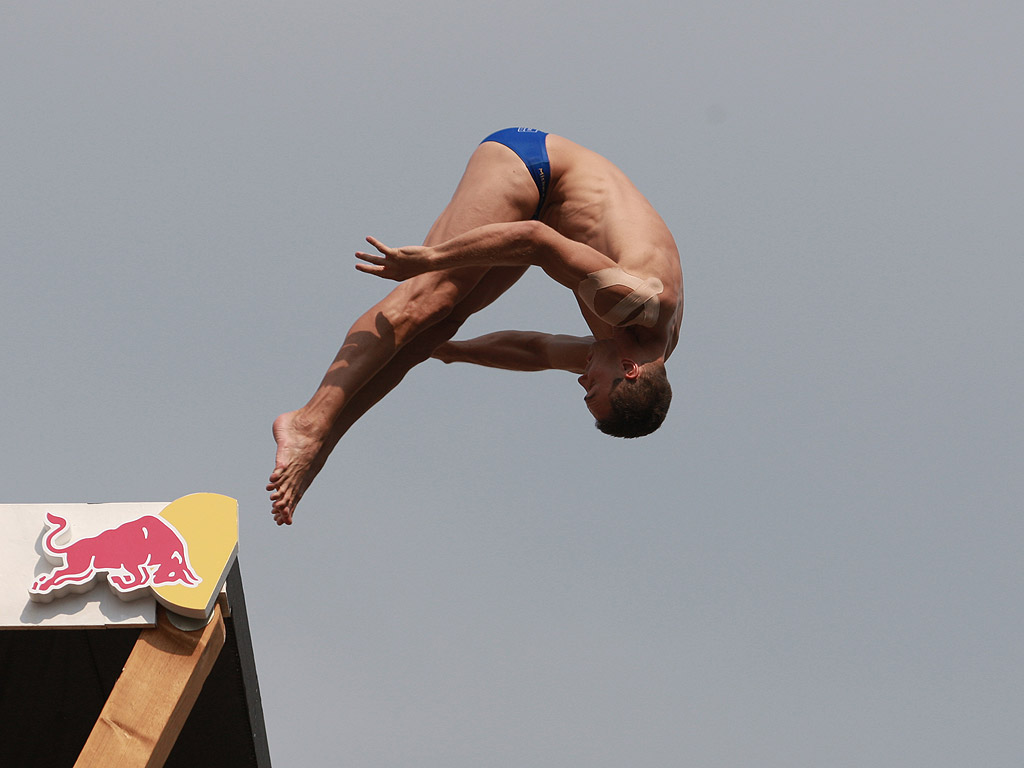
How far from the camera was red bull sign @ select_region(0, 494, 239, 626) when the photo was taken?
245 inches

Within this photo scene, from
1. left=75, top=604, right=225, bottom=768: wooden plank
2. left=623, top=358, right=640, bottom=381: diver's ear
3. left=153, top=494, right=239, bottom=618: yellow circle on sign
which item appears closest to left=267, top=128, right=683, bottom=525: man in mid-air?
left=623, top=358, right=640, bottom=381: diver's ear

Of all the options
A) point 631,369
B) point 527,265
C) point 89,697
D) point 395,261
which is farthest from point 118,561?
point 631,369

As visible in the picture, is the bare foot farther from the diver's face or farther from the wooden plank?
the diver's face

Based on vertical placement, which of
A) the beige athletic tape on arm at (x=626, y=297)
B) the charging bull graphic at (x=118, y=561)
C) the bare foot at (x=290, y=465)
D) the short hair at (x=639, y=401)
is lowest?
the charging bull graphic at (x=118, y=561)

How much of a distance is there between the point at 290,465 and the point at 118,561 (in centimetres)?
97

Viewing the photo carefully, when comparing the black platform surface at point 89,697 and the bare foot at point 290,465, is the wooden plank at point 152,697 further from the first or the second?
the bare foot at point 290,465

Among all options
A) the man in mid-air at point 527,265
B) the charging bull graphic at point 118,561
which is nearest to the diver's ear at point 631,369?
the man in mid-air at point 527,265

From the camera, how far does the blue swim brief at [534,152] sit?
7.27 m

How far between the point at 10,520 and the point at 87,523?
362mm

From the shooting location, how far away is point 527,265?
6828mm

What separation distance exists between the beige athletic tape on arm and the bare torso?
49mm

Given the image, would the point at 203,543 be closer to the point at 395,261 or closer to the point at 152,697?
the point at 152,697

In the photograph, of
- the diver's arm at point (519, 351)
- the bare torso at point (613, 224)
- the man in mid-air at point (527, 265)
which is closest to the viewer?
the man in mid-air at point (527, 265)

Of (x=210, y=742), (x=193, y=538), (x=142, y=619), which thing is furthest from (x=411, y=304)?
(x=210, y=742)
